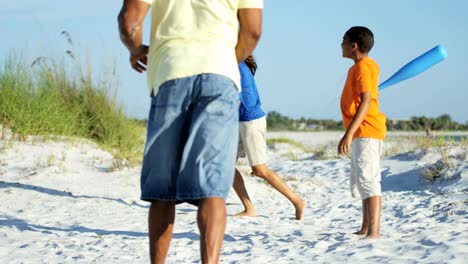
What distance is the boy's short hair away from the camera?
5.53 meters

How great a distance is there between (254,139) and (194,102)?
3458mm

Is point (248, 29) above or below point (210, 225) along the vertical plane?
above

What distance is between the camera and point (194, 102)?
3.30 meters

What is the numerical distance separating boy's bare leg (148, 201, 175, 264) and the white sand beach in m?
1.61

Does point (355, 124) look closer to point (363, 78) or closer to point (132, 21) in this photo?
point (363, 78)

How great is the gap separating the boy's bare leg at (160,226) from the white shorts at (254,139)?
3248mm

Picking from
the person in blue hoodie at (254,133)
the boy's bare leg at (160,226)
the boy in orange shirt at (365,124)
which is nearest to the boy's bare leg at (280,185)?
the person in blue hoodie at (254,133)

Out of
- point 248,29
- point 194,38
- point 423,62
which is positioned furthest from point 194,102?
point 423,62

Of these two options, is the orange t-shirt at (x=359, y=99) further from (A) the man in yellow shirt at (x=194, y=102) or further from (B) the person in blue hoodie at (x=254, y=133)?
(A) the man in yellow shirt at (x=194, y=102)

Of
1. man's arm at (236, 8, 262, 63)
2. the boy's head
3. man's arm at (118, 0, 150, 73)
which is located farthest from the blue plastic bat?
man's arm at (118, 0, 150, 73)

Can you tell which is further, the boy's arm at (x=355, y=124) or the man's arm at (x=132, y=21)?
the boy's arm at (x=355, y=124)

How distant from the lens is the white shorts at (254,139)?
6.74m

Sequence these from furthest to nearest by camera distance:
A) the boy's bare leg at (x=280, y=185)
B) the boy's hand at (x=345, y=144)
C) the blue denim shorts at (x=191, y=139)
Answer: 1. the boy's bare leg at (x=280, y=185)
2. the boy's hand at (x=345, y=144)
3. the blue denim shorts at (x=191, y=139)

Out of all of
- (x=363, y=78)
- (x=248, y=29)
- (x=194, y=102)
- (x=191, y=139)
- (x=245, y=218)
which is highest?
(x=248, y=29)
